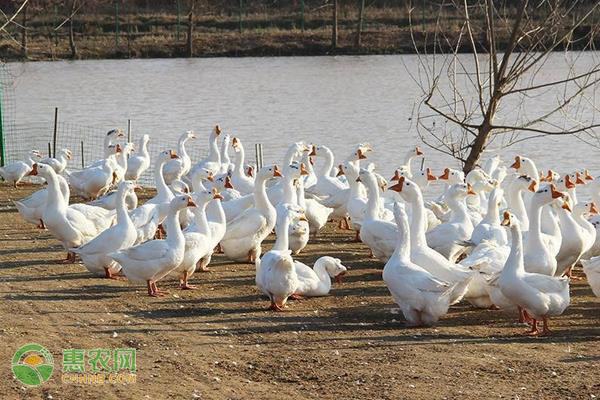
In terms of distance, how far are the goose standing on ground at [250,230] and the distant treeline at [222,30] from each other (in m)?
32.7

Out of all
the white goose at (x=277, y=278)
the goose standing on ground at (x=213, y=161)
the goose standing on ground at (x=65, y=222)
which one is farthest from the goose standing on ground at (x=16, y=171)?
the white goose at (x=277, y=278)

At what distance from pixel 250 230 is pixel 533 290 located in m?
3.94

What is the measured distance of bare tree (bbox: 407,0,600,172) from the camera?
1274 centimetres

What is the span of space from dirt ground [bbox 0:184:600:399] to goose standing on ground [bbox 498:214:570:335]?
233 mm

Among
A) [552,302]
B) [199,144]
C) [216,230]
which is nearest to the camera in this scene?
[552,302]

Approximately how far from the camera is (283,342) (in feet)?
27.1

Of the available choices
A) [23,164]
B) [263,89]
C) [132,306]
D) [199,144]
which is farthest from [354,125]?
[132,306]

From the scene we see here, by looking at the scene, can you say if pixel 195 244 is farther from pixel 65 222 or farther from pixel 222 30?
pixel 222 30

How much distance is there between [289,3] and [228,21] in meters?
3.97

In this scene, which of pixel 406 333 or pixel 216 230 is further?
pixel 216 230

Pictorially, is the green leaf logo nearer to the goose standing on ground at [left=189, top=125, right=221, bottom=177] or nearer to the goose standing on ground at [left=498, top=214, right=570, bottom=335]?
the goose standing on ground at [left=498, top=214, right=570, bottom=335]

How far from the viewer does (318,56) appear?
46.5 meters

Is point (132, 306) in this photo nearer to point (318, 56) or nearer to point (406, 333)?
point (406, 333)

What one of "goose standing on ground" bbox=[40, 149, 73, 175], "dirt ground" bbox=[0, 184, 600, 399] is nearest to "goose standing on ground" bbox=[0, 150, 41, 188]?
"goose standing on ground" bbox=[40, 149, 73, 175]
